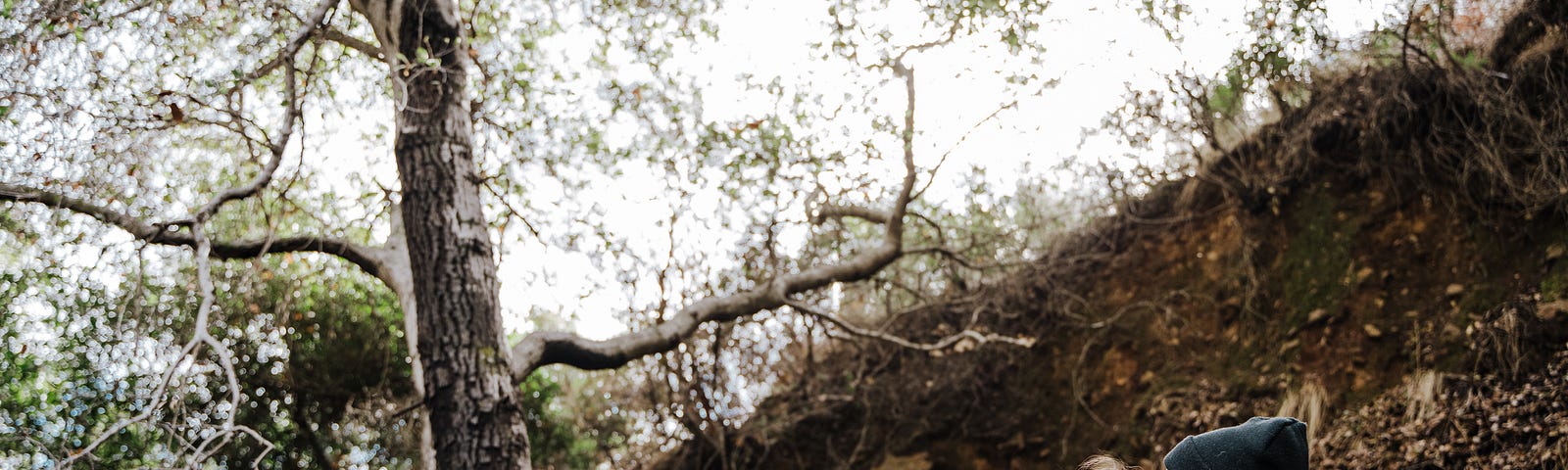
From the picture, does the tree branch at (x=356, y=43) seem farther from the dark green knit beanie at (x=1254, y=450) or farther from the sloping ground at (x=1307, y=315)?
the dark green knit beanie at (x=1254, y=450)

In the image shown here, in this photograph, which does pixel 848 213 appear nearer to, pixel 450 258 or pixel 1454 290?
pixel 450 258

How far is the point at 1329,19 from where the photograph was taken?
20.8 ft

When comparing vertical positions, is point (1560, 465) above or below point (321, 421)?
below

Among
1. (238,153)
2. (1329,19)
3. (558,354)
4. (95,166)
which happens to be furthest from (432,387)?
(1329,19)

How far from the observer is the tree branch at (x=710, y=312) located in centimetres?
589

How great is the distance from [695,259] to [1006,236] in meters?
2.82

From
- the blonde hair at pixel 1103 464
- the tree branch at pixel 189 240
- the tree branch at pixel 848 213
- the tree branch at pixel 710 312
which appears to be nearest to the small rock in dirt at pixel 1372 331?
Answer: the tree branch at pixel 710 312

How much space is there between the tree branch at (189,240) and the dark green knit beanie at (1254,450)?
5.03 m

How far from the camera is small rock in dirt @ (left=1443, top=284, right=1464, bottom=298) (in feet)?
18.6

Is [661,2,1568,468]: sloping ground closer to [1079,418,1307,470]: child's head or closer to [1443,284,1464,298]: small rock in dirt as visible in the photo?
[1443,284,1464,298]: small rock in dirt

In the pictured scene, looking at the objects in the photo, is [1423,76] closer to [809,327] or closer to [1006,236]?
[1006,236]

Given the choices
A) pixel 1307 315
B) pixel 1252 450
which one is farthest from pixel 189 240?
pixel 1307 315

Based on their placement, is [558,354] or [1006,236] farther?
[1006,236]

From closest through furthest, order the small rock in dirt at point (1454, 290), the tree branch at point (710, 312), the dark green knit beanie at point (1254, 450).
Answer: the dark green knit beanie at point (1254, 450) < the small rock in dirt at point (1454, 290) < the tree branch at point (710, 312)
